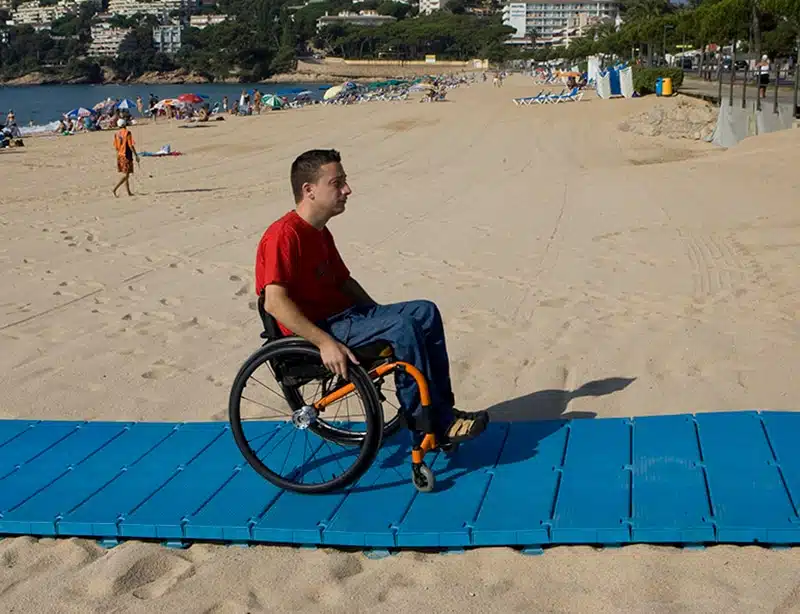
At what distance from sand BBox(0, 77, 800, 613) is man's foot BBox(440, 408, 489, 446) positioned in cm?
52

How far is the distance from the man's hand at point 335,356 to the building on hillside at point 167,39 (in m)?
174

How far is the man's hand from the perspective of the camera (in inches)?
127

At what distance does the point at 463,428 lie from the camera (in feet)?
11.5

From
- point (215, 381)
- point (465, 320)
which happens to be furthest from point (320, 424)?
point (465, 320)

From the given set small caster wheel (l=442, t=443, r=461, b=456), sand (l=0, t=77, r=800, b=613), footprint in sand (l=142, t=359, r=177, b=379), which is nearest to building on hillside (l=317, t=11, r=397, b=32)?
sand (l=0, t=77, r=800, b=613)

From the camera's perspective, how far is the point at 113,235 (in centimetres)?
1009

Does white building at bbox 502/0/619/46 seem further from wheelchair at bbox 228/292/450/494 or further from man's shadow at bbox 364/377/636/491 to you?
wheelchair at bbox 228/292/450/494

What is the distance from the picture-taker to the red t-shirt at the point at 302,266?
11.1ft

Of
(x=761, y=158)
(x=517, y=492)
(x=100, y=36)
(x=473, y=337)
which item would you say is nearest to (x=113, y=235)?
(x=473, y=337)

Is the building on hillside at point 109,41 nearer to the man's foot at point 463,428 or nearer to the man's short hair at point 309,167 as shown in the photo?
the man's short hair at point 309,167

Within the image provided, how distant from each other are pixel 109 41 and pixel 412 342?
186 m

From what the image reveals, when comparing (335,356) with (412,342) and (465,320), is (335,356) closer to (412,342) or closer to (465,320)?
(412,342)

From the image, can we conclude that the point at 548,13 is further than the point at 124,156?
Yes

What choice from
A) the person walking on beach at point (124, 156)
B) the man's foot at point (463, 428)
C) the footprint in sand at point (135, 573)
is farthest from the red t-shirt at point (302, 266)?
the person walking on beach at point (124, 156)
